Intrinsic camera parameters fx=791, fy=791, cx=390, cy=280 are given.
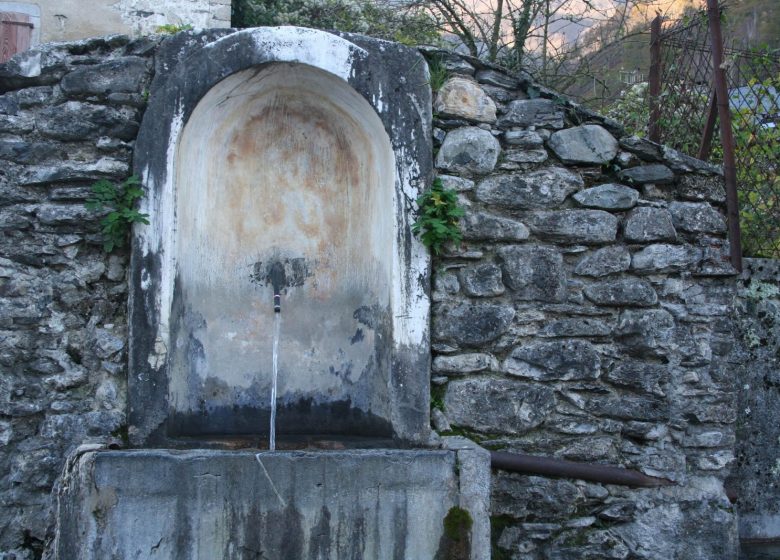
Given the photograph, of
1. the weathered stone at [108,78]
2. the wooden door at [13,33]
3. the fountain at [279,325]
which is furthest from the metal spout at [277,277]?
the wooden door at [13,33]

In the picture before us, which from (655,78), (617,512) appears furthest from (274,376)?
(655,78)

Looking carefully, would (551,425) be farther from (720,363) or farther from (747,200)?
(747,200)

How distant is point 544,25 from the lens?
5.55 m

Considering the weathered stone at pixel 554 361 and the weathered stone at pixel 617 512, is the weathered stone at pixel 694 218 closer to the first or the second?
the weathered stone at pixel 554 361

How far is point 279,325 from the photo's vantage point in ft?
14.6

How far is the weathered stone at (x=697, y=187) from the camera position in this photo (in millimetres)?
4227

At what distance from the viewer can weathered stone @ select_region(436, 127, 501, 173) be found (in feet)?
13.4

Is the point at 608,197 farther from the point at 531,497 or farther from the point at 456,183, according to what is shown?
the point at 531,497

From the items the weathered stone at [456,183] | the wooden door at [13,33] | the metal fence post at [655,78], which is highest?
the wooden door at [13,33]

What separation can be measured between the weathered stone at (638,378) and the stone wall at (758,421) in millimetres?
818

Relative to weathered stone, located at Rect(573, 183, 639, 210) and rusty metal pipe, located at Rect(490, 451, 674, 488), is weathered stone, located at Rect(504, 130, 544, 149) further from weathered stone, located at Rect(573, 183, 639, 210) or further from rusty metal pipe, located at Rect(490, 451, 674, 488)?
rusty metal pipe, located at Rect(490, 451, 674, 488)

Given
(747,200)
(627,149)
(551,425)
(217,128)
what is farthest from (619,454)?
(217,128)

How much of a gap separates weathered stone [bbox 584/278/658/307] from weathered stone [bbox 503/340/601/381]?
26 centimetres

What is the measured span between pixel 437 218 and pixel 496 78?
0.84m
